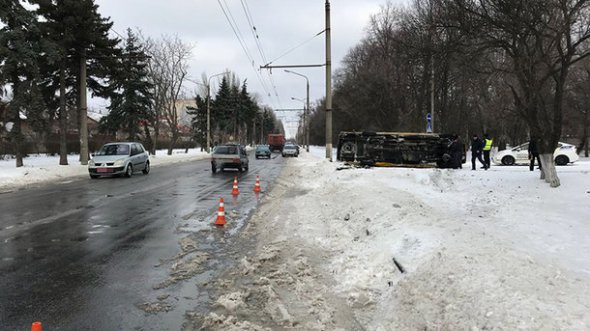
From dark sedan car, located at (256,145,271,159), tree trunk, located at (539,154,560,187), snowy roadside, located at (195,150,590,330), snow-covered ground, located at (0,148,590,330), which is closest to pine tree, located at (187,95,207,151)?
dark sedan car, located at (256,145,271,159)

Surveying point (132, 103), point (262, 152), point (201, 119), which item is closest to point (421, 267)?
point (132, 103)

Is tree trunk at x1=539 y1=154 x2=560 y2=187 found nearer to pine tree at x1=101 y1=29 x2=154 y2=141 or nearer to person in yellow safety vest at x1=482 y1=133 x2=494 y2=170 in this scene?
person in yellow safety vest at x1=482 y1=133 x2=494 y2=170

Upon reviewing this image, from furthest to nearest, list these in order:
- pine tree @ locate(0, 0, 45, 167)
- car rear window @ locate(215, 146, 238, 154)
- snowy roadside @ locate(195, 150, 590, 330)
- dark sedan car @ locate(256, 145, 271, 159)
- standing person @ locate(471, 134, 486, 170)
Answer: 1. dark sedan car @ locate(256, 145, 271, 159)
2. car rear window @ locate(215, 146, 238, 154)
3. pine tree @ locate(0, 0, 45, 167)
4. standing person @ locate(471, 134, 486, 170)
5. snowy roadside @ locate(195, 150, 590, 330)

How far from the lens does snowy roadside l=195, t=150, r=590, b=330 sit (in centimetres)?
393

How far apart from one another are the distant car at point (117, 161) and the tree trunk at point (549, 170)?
59.3ft

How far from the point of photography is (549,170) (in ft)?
37.3

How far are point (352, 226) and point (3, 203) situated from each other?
10.3 meters

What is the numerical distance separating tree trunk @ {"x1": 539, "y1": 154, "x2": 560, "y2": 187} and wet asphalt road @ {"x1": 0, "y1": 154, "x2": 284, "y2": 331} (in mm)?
7736

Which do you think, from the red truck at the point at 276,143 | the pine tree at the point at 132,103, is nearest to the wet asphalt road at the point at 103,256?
the pine tree at the point at 132,103

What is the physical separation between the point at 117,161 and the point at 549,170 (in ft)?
60.3

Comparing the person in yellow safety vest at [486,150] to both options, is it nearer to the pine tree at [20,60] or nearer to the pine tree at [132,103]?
the pine tree at [20,60]

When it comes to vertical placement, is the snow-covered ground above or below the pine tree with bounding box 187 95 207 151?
below

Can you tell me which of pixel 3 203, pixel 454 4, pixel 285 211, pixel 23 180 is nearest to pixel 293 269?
pixel 285 211

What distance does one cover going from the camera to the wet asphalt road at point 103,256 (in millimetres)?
4605
